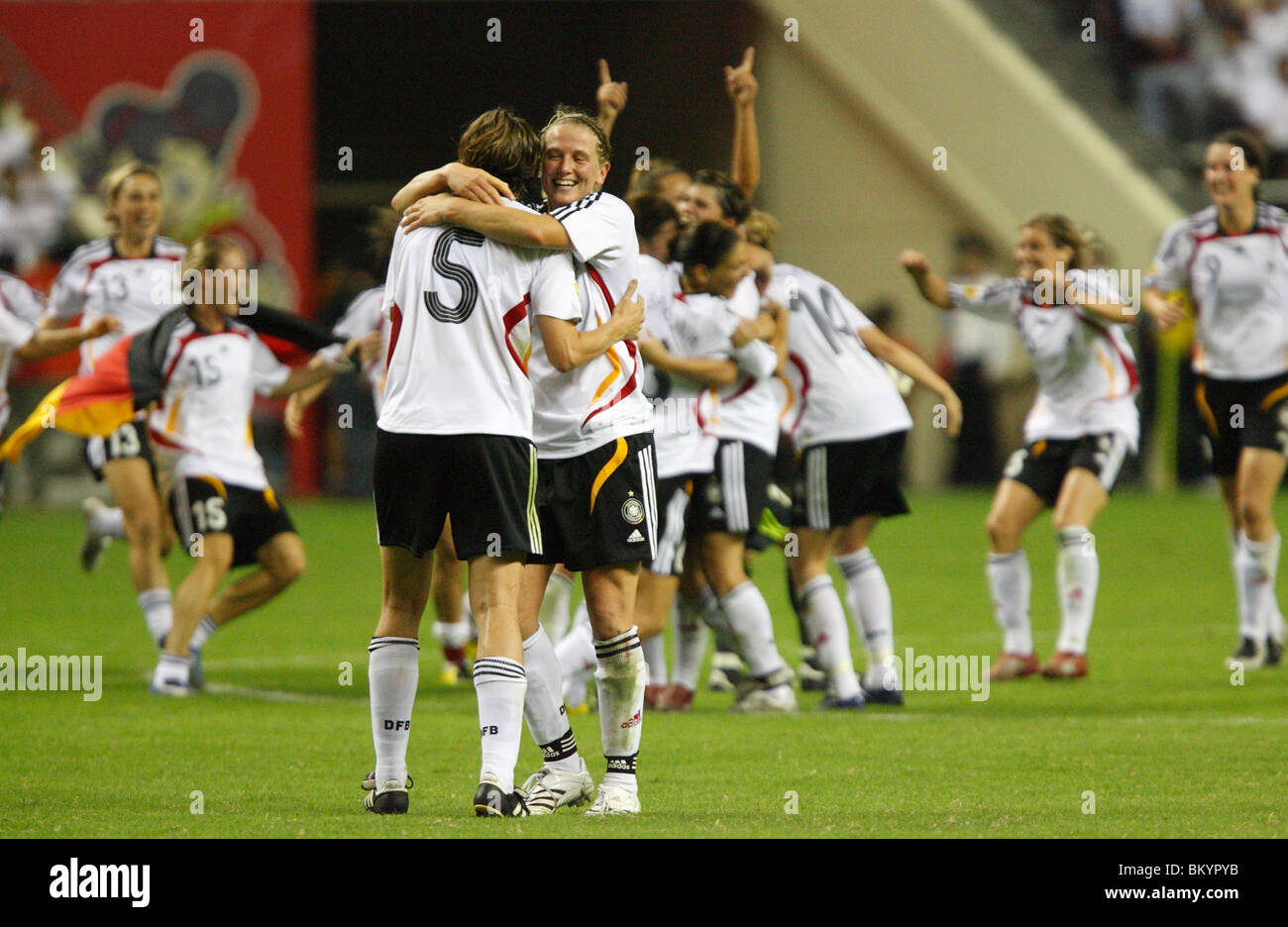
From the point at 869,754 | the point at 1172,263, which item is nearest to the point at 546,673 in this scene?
the point at 869,754

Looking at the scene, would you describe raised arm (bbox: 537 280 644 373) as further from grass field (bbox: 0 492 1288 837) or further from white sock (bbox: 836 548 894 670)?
white sock (bbox: 836 548 894 670)

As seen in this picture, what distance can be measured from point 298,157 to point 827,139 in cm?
705

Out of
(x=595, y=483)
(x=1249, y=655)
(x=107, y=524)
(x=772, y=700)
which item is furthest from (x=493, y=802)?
(x=107, y=524)

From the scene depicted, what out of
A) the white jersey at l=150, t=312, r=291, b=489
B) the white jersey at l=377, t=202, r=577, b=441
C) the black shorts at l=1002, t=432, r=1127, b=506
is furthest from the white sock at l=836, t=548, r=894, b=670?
the white jersey at l=377, t=202, r=577, b=441

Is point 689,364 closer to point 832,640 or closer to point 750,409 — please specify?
point 750,409

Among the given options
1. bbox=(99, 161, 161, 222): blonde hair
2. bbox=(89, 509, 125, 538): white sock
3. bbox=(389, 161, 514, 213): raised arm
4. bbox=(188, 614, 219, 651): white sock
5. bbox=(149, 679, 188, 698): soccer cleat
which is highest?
bbox=(99, 161, 161, 222): blonde hair

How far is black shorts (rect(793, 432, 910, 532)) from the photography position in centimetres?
927

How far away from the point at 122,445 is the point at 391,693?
15.0 ft

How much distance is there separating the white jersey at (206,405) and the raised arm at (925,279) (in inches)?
126

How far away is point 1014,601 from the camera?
1017 cm

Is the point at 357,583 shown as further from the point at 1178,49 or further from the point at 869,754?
the point at 1178,49

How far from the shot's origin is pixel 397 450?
586 centimetres

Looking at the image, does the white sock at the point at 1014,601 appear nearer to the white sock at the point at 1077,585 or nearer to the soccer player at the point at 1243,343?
the white sock at the point at 1077,585

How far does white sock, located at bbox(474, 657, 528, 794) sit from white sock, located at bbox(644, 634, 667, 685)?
10.6 ft
